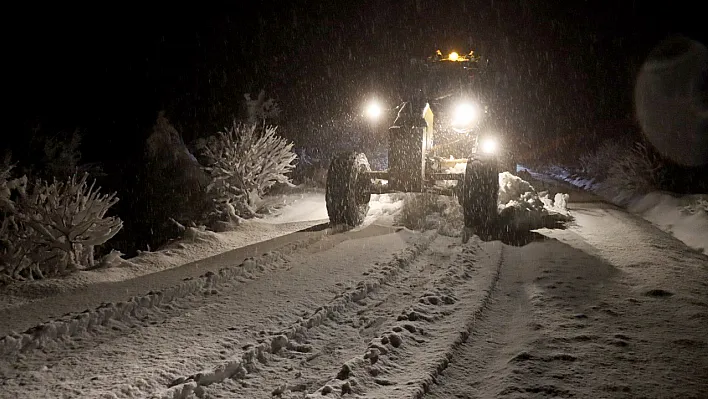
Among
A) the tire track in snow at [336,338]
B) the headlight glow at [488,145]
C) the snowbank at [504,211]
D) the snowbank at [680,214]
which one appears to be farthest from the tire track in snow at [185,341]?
the snowbank at [680,214]

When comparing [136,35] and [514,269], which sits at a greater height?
[136,35]

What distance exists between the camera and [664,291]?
525 centimetres

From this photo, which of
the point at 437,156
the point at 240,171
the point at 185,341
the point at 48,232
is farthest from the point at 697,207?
the point at 48,232

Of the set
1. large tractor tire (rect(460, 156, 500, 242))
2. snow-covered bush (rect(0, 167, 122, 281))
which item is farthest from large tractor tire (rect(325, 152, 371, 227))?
snow-covered bush (rect(0, 167, 122, 281))

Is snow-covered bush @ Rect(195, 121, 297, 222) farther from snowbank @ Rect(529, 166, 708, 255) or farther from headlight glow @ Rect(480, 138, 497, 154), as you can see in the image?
snowbank @ Rect(529, 166, 708, 255)

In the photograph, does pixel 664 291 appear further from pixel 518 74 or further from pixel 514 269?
pixel 518 74

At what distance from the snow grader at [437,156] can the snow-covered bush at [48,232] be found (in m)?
3.89

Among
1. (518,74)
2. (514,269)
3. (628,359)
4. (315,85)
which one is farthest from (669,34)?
(628,359)

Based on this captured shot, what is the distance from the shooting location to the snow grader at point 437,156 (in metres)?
8.55

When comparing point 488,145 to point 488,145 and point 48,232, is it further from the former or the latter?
point 48,232

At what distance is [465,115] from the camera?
10633 mm

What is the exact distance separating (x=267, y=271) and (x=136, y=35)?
2728 centimetres

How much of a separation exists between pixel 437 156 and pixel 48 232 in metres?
7.59

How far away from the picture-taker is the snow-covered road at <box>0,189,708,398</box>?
344 centimetres
